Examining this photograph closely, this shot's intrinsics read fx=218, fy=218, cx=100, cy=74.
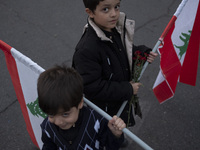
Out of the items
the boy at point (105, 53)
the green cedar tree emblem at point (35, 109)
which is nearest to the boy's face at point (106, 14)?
the boy at point (105, 53)

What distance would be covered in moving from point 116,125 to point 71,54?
251 centimetres

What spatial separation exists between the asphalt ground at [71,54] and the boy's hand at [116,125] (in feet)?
4.21

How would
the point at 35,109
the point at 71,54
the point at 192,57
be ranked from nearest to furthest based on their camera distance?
the point at 35,109
the point at 192,57
the point at 71,54

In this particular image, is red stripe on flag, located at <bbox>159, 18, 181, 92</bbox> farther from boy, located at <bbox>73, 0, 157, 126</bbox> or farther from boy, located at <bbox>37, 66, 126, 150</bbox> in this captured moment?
boy, located at <bbox>37, 66, 126, 150</bbox>

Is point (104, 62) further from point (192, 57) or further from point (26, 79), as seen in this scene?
point (192, 57)

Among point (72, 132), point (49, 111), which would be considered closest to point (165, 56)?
point (72, 132)

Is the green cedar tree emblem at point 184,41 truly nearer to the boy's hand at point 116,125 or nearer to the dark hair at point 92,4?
the dark hair at point 92,4

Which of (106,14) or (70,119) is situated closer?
(70,119)

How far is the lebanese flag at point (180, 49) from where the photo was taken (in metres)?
1.95

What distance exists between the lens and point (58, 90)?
1135mm

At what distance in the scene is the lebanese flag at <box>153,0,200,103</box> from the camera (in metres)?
1.95

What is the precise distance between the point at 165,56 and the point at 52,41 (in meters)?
2.28

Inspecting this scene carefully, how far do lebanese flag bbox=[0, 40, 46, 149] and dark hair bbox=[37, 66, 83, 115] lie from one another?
24 centimetres

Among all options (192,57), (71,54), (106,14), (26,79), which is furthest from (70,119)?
(71,54)
